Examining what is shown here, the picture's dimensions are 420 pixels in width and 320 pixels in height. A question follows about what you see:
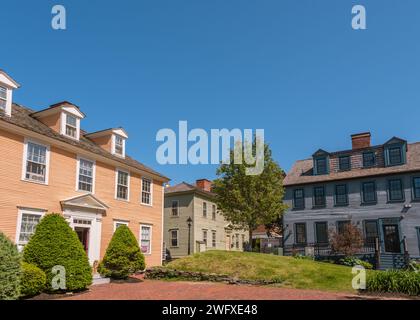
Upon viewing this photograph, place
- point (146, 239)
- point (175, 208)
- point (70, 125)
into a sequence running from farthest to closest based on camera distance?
point (175, 208) → point (146, 239) → point (70, 125)

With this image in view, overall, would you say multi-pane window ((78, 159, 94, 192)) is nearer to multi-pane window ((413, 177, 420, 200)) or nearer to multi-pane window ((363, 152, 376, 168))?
multi-pane window ((363, 152, 376, 168))

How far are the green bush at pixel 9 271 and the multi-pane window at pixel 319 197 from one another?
24.2 metres

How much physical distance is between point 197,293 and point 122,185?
9382 millimetres

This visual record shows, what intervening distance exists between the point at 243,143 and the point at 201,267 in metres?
12.1

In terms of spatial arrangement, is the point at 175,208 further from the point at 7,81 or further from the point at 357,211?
the point at 7,81

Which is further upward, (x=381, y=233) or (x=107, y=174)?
(x=107, y=174)

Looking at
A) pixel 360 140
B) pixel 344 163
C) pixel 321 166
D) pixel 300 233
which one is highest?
pixel 360 140

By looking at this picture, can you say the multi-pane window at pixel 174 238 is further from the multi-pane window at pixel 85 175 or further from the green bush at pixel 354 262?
the multi-pane window at pixel 85 175

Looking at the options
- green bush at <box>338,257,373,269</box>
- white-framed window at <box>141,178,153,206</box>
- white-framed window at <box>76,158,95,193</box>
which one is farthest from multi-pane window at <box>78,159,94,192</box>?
green bush at <box>338,257,373,269</box>

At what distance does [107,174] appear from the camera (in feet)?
66.0

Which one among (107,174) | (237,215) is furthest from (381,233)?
(107,174)

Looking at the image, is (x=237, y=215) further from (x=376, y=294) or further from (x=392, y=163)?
(x=376, y=294)

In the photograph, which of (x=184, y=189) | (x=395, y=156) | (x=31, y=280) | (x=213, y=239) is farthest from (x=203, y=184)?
(x=31, y=280)

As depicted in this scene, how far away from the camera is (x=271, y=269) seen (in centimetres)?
1822
